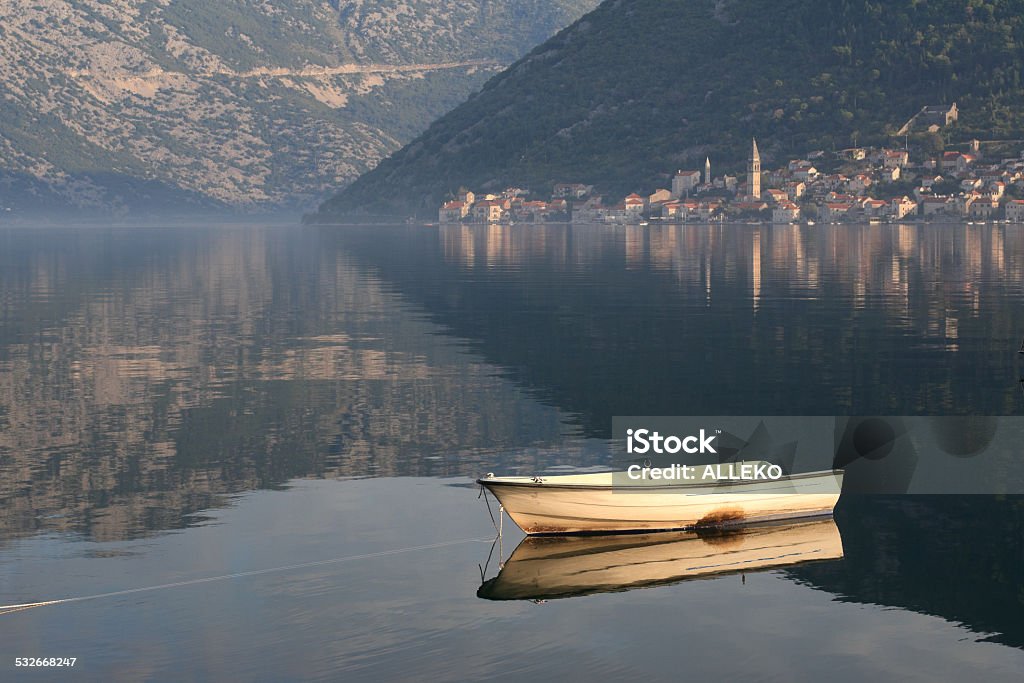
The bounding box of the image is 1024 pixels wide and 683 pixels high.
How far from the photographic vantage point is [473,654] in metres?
30.9

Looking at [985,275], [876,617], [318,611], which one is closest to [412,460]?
[318,611]

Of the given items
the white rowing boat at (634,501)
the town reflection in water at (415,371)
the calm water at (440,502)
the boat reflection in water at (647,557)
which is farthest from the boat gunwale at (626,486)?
the town reflection in water at (415,371)

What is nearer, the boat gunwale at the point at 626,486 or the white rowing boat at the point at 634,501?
the boat gunwale at the point at 626,486

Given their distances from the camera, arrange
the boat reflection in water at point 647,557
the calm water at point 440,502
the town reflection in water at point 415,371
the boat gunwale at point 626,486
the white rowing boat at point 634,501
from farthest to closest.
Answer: the town reflection in water at point 415,371 < the white rowing boat at point 634,501 < the boat gunwale at point 626,486 < the boat reflection in water at point 647,557 < the calm water at point 440,502

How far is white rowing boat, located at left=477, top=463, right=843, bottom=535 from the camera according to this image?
124ft

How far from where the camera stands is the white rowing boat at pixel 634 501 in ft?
124

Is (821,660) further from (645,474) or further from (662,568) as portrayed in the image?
(645,474)

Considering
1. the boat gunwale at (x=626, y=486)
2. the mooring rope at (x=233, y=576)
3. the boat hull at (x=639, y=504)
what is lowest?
the mooring rope at (x=233, y=576)

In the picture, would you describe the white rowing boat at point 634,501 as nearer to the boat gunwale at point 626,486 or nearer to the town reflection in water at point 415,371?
the boat gunwale at point 626,486

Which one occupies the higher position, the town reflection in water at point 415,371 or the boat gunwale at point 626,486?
the town reflection in water at point 415,371

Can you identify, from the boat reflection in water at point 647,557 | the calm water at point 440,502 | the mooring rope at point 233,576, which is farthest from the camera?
the boat reflection in water at point 647,557

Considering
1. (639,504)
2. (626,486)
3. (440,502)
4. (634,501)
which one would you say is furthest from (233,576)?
(639,504)

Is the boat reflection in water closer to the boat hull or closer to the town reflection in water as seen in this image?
the boat hull

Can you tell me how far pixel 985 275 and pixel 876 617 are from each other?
349 feet
